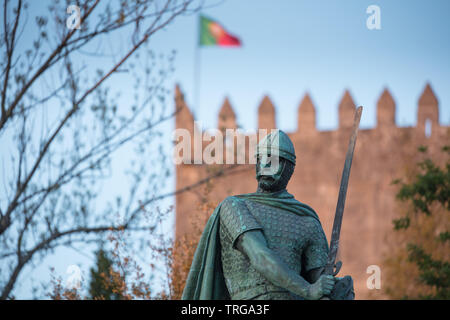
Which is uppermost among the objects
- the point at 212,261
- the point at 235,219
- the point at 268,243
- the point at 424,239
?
the point at 235,219

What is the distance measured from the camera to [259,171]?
5078 millimetres

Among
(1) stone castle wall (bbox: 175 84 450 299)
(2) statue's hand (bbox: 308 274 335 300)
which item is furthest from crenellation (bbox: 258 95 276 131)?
(2) statue's hand (bbox: 308 274 335 300)

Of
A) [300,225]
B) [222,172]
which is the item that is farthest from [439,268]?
[300,225]

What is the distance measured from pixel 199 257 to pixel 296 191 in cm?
3156

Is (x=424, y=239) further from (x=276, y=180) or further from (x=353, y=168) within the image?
(x=276, y=180)

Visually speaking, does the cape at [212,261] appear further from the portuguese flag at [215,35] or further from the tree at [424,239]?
the portuguese flag at [215,35]

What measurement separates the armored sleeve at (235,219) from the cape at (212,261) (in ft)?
0.20

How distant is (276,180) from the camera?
5.05 m

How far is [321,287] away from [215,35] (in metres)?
21.4

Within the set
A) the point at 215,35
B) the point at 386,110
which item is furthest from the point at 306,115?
the point at 215,35

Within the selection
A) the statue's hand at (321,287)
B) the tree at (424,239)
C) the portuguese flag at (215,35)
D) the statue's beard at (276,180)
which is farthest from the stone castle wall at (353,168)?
the statue's hand at (321,287)

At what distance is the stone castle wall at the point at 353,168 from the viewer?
3472cm

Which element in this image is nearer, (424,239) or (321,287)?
(321,287)
